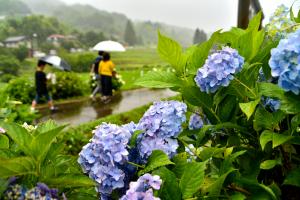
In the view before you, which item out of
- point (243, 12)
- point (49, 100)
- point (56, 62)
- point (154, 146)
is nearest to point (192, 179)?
point (154, 146)

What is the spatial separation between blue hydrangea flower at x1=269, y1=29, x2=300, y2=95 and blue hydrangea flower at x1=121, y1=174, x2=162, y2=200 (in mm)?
392

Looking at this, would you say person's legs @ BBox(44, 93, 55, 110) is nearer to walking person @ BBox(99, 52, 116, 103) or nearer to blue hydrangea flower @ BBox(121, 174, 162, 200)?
walking person @ BBox(99, 52, 116, 103)

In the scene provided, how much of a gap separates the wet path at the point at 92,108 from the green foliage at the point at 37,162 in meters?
7.67

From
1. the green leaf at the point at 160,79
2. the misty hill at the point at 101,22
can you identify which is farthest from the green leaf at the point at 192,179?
the misty hill at the point at 101,22

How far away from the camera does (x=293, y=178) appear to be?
1.42 metres

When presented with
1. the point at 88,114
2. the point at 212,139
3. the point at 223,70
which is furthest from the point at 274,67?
the point at 88,114

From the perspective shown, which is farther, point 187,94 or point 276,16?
point 276,16

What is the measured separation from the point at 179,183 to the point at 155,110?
0.25m

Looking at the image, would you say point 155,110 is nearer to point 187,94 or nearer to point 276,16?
point 187,94

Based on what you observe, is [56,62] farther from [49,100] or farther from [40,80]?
[40,80]

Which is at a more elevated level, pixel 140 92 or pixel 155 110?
pixel 155 110

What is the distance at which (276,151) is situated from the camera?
1542mm

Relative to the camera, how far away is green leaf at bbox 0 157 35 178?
1139 mm

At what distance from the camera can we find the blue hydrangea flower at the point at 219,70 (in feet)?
4.71
